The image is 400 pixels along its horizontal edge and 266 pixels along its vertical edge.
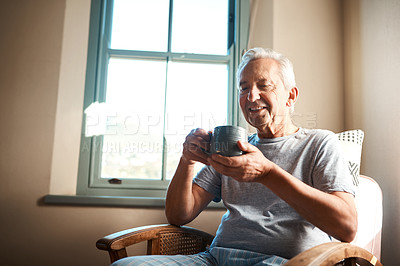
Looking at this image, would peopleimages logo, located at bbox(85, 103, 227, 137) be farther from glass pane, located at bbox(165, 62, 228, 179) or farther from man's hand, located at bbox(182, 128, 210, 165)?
man's hand, located at bbox(182, 128, 210, 165)

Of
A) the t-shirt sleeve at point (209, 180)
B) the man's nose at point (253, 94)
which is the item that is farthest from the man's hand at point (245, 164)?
the t-shirt sleeve at point (209, 180)

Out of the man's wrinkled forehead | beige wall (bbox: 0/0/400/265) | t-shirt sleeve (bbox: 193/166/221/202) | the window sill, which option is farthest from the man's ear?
the window sill

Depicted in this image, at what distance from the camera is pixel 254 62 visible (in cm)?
137

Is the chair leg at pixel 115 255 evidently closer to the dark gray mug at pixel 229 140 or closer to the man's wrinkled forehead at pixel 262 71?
the dark gray mug at pixel 229 140

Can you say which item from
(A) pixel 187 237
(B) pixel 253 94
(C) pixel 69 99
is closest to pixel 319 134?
(B) pixel 253 94

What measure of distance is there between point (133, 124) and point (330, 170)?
1.38m

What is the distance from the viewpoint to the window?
2.10 m

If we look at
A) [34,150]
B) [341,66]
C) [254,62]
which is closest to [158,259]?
[254,62]

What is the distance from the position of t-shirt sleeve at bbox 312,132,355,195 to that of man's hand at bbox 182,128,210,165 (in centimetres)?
40

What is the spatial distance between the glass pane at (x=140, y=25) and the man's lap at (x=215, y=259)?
146 cm

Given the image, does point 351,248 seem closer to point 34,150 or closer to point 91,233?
point 91,233

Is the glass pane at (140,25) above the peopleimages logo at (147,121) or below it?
above

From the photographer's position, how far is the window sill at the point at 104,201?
1.89 metres

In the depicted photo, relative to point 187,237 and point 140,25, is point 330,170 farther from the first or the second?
point 140,25
